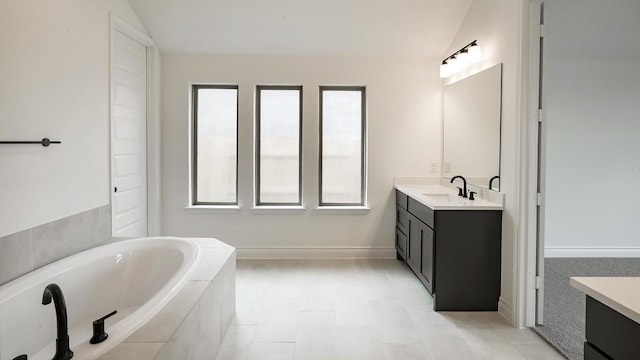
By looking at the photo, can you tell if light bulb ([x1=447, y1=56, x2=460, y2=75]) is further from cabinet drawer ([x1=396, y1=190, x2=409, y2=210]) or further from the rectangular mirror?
cabinet drawer ([x1=396, y1=190, x2=409, y2=210])

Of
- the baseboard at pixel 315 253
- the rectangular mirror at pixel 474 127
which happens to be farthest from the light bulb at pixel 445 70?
the baseboard at pixel 315 253

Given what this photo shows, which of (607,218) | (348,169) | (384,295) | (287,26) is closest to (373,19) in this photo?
(287,26)

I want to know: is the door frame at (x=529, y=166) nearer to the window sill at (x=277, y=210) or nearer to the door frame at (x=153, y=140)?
the window sill at (x=277, y=210)

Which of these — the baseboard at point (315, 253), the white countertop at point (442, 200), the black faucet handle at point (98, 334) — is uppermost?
the white countertop at point (442, 200)

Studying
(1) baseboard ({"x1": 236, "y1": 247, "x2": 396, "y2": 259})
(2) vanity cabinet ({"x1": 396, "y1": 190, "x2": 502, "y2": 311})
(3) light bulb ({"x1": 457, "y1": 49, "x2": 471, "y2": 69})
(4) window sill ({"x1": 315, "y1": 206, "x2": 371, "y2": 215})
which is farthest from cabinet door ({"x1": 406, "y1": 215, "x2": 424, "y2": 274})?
(3) light bulb ({"x1": 457, "y1": 49, "x2": 471, "y2": 69})

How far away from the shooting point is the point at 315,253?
14.8 ft

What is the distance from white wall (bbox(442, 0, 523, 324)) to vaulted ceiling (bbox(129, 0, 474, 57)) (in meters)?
0.78

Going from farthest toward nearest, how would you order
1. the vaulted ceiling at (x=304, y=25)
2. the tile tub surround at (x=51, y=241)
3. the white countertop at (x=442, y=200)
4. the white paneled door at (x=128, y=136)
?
1. the vaulted ceiling at (x=304, y=25)
2. the white paneled door at (x=128, y=136)
3. the white countertop at (x=442, y=200)
4. the tile tub surround at (x=51, y=241)

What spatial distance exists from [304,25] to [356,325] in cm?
284

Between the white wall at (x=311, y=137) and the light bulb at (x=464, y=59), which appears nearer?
the light bulb at (x=464, y=59)

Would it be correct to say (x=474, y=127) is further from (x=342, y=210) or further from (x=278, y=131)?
(x=278, y=131)

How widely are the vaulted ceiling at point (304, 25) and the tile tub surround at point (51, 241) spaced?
1.91 meters

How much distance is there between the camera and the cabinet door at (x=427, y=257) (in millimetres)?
3142

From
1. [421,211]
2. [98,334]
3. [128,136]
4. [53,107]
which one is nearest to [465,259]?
[421,211]
